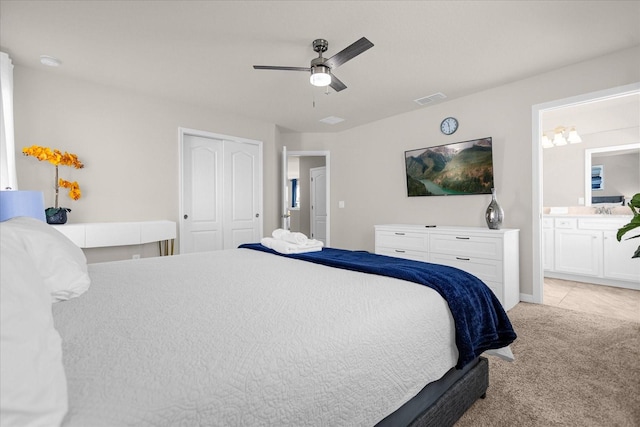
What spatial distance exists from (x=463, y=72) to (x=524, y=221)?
1.79 m

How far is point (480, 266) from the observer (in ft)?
10.8

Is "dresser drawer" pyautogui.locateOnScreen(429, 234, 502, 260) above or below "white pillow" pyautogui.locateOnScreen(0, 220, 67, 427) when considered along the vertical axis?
below

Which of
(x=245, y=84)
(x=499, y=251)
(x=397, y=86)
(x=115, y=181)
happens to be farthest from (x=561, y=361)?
(x=115, y=181)

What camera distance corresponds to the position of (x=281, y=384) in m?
0.77

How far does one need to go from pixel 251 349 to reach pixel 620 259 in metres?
5.05

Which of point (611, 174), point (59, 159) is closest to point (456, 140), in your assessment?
point (611, 174)

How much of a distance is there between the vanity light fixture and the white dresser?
7.50ft

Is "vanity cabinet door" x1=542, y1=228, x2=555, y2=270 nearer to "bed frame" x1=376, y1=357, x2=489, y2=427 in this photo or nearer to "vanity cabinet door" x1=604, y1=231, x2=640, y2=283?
"vanity cabinet door" x1=604, y1=231, x2=640, y2=283

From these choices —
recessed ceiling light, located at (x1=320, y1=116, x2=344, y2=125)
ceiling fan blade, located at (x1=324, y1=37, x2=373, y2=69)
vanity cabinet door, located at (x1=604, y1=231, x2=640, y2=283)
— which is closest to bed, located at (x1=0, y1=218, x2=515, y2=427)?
ceiling fan blade, located at (x1=324, y1=37, x2=373, y2=69)

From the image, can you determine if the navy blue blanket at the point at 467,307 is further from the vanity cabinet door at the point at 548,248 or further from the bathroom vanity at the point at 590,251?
the vanity cabinet door at the point at 548,248

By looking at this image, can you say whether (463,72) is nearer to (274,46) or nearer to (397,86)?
(397,86)

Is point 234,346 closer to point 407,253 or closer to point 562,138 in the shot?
point 407,253

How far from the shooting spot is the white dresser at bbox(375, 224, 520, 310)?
10.3 ft

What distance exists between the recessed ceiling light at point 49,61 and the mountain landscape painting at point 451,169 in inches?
164
